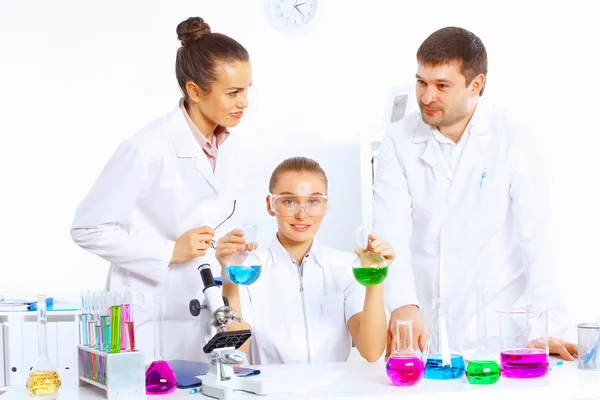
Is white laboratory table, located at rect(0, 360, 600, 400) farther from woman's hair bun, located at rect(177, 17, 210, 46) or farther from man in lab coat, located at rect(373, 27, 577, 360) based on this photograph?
woman's hair bun, located at rect(177, 17, 210, 46)

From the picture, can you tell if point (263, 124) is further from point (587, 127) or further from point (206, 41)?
point (206, 41)

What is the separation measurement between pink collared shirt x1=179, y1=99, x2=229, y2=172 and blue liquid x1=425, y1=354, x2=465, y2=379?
958 millimetres

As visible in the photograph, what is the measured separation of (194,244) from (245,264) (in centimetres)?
34

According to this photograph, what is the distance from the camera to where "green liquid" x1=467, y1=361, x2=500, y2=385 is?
177 cm

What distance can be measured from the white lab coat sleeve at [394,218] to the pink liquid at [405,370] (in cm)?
63

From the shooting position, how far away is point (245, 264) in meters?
1.94

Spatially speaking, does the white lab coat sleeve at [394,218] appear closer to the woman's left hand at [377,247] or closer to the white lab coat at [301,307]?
Result: the white lab coat at [301,307]

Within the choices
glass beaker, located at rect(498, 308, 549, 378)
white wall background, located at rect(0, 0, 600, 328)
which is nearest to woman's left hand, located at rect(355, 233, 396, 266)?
glass beaker, located at rect(498, 308, 549, 378)

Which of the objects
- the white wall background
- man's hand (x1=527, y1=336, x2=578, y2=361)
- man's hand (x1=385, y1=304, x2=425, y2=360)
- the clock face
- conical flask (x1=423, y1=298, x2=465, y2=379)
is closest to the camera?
conical flask (x1=423, y1=298, x2=465, y2=379)

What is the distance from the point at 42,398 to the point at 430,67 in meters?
1.51

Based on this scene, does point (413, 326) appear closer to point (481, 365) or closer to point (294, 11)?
point (481, 365)

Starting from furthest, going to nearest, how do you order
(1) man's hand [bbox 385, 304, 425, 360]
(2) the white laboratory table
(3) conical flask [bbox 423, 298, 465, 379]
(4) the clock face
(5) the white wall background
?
(4) the clock face
(5) the white wall background
(1) man's hand [bbox 385, 304, 425, 360]
(3) conical flask [bbox 423, 298, 465, 379]
(2) the white laboratory table

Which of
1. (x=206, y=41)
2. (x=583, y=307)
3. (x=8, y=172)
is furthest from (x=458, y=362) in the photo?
(x=8, y=172)

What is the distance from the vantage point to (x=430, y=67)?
99.9 inches
